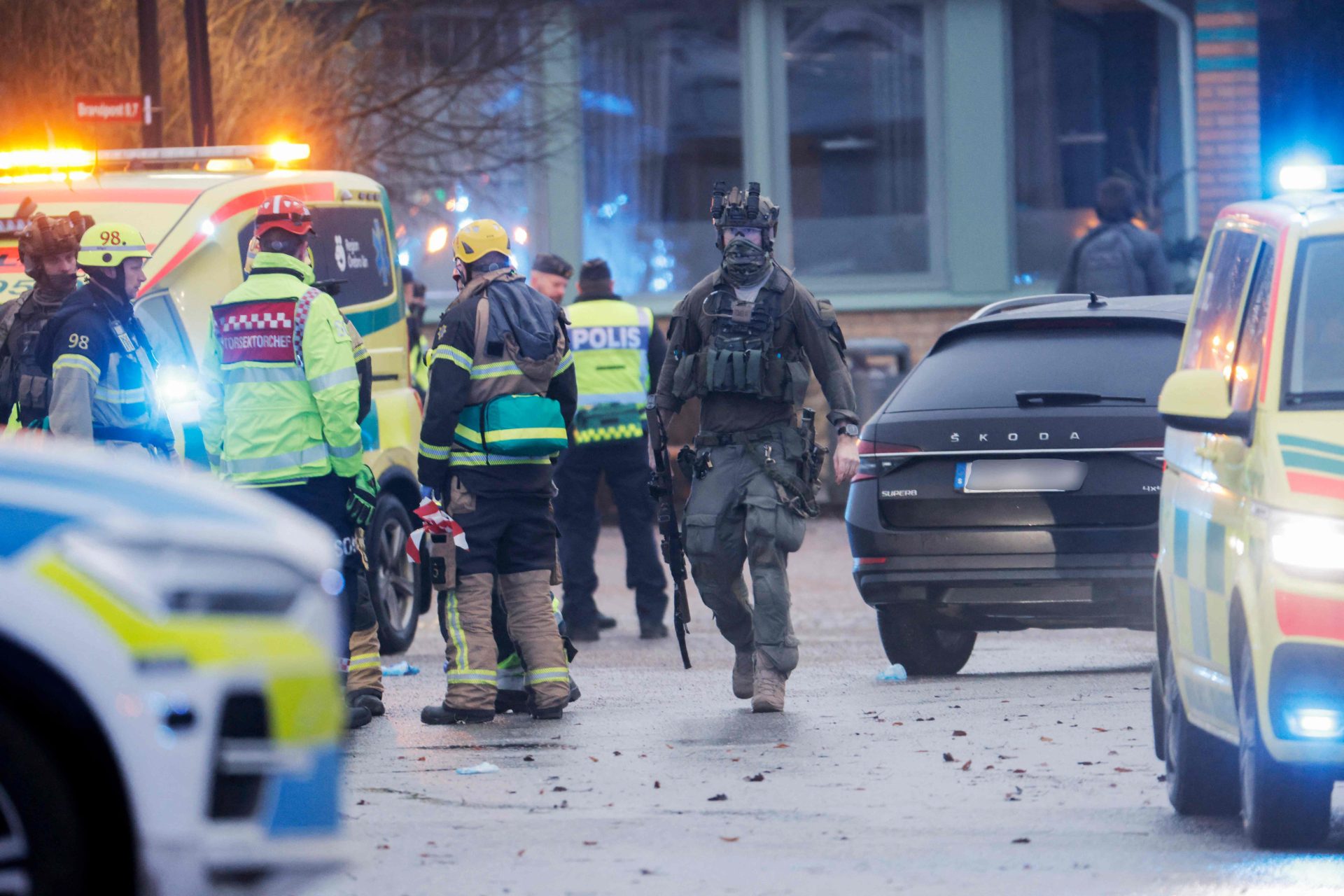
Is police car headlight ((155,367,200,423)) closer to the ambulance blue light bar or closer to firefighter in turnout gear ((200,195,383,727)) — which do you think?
firefighter in turnout gear ((200,195,383,727))

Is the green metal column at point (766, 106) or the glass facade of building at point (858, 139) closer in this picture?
the green metal column at point (766, 106)

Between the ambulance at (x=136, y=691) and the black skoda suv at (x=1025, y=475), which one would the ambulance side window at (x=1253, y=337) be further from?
the ambulance at (x=136, y=691)

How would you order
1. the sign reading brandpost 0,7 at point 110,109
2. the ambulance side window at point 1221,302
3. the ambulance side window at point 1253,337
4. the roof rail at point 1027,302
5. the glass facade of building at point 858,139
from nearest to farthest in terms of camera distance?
1. the ambulance side window at point 1253,337
2. the ambulance side window at point 1221,302
3. the roof rail at point 1027,302
4. the sign reading brandpost 0,7 at point 110,109
5. the glass facade of building at point 858,139

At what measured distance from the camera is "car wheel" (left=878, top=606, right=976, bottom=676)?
9.84 meters

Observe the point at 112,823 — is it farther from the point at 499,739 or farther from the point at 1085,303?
the point at 1085,303

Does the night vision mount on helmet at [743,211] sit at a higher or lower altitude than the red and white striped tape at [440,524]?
higher

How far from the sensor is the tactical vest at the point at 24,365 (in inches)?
355

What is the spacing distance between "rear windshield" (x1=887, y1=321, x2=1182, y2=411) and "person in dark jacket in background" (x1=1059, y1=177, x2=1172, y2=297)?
489cm

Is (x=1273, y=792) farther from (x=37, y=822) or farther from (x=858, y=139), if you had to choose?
(x=858, y=139)

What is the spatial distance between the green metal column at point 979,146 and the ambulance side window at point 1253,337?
1465 cm

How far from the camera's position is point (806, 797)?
7008mm

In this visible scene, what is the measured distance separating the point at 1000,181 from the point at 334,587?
44.2 ft

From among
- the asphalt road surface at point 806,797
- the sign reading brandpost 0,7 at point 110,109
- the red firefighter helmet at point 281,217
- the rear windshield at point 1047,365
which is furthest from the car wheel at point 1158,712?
the sign reading brandpost 0,7 at point 110,109

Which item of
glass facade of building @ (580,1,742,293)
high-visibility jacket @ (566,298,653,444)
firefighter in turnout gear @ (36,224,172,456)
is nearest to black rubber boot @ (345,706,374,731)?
firefighter in turnout gear @ (36,224,172,456)
